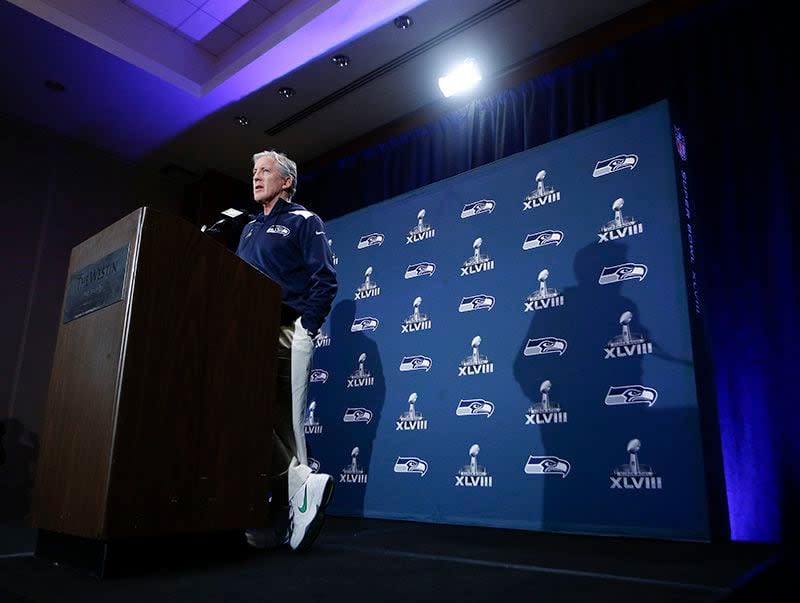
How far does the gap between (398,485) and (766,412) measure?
193 centimetres

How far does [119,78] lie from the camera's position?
4.40m

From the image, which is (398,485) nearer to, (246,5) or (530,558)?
(530,558)

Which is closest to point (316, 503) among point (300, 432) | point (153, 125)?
point (300, 432)

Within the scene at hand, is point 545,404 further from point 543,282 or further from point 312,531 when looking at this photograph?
point 312,531

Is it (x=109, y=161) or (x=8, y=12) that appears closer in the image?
(x=8, y=12)

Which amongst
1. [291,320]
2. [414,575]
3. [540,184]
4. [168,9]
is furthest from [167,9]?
[414,575]

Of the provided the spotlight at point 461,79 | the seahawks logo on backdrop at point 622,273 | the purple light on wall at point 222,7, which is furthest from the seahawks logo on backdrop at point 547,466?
the purple light on wall at point 222,7

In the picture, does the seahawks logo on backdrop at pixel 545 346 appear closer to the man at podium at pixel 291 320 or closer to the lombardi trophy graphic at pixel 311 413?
the man at podium at pixel 291 320

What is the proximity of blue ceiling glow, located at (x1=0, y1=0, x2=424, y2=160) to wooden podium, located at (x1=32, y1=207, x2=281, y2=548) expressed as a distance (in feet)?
9.46

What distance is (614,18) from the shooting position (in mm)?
3885

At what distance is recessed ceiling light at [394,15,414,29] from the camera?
3.87 metres

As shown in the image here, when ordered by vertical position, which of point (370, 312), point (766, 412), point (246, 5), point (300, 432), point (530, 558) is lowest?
point (530, 558)

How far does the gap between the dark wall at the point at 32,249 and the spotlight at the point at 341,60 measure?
2.55 metres

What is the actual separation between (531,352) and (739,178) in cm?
146
